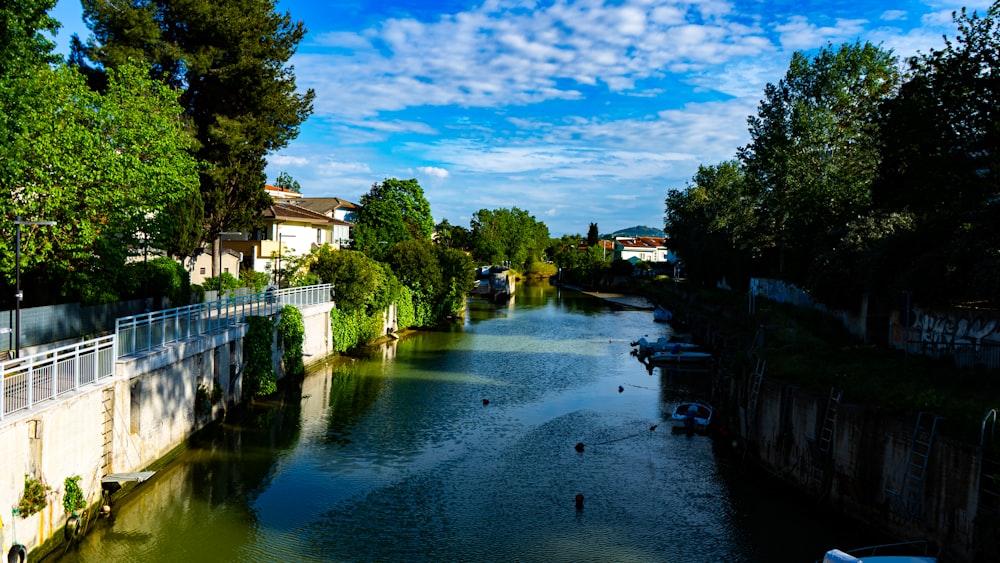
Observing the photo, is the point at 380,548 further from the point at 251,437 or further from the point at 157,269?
the point at 157,269

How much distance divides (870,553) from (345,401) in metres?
24.8

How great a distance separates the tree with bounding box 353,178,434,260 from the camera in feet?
270

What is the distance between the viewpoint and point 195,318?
28.6 metres

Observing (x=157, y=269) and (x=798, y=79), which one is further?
(x=798, y=79)

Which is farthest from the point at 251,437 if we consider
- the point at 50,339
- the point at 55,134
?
the point at 55,134

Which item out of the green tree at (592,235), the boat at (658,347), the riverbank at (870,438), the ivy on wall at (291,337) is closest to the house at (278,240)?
the ivy on wall at (291,337)

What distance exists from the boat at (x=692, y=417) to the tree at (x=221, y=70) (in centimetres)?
2995

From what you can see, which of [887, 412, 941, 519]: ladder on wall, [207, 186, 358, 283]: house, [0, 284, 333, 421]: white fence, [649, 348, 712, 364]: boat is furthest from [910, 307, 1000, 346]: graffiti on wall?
[207, 186, 358, 283]: house

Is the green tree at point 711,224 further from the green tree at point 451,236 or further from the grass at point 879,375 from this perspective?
the green tree at point 451,236

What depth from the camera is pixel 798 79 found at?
46.5 metres

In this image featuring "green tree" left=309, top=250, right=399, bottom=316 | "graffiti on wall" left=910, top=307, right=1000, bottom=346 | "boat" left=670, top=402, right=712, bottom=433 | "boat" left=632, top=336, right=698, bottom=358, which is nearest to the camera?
"graffiti on wall" left=910, top=307, right=1000, bottom=346

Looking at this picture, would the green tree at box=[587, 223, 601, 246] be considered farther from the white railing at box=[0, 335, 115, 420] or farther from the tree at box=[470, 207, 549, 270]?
the white railing at box=[0, 335, 115, 420]

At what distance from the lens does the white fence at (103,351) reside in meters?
16.2

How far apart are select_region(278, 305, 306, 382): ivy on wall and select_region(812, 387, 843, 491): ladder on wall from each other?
27237 mm
